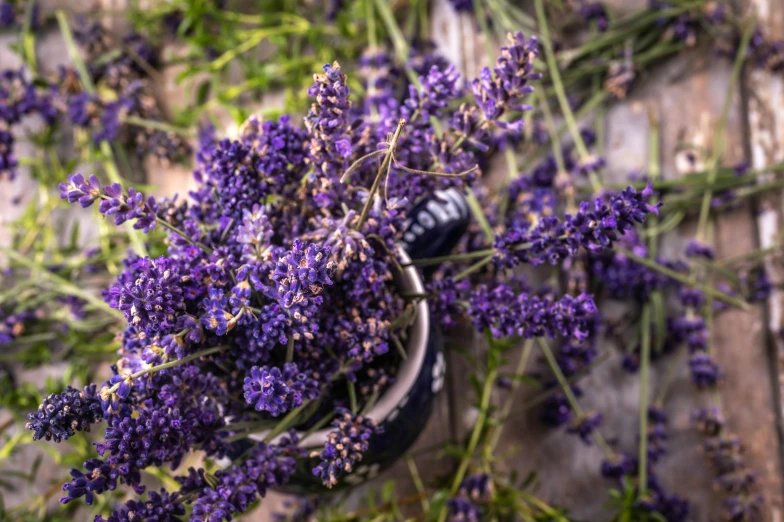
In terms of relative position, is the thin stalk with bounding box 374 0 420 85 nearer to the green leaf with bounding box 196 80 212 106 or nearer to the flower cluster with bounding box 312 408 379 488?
the green leaf with bounding box 196 80 212 106

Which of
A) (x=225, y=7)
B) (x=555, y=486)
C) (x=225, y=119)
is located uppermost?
(x=225, y=7)

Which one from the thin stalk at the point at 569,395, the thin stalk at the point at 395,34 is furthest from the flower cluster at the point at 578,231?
the thin stalk at the point at 395,34

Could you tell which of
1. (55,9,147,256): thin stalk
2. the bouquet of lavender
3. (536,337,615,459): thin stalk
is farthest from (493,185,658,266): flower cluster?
(55,9,147,256): thin stalk

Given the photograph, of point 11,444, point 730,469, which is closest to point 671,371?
point 730,469

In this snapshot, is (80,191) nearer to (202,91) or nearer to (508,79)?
(508,79)

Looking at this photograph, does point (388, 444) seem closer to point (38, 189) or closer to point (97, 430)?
point (97, 430)

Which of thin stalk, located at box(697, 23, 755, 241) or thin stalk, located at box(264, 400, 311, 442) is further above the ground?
thin stalk, located at box(697, 23, 755, 241)

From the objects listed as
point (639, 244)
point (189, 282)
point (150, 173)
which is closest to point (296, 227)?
point (189, 282)
